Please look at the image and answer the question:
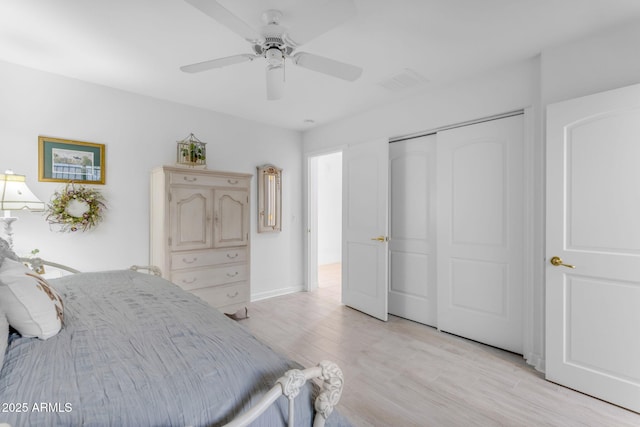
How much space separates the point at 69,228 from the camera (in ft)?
9.36

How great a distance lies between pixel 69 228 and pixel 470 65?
386cm

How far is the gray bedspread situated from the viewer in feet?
2.58

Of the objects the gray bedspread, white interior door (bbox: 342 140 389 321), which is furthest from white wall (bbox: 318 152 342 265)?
the gray bedspread

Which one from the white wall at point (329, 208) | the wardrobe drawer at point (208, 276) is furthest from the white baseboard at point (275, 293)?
the white wall at point (329, 208)

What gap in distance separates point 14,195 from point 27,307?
1.63 m

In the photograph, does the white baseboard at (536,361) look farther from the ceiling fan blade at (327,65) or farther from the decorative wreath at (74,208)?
the decorative wreath at (74,208)

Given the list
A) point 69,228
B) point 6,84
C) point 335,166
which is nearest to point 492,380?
point 69,228

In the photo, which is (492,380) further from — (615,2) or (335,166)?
(335,166)

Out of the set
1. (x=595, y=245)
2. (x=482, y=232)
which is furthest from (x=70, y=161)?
(x=595, y=245)

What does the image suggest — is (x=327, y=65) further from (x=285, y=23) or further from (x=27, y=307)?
(x=27, y=307)

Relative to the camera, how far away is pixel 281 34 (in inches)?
67.1

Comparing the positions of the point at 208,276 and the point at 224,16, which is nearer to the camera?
the point at 224,16

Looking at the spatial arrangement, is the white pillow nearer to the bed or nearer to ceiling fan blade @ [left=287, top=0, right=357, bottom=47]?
the bed

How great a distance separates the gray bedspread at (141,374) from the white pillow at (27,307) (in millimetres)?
42
